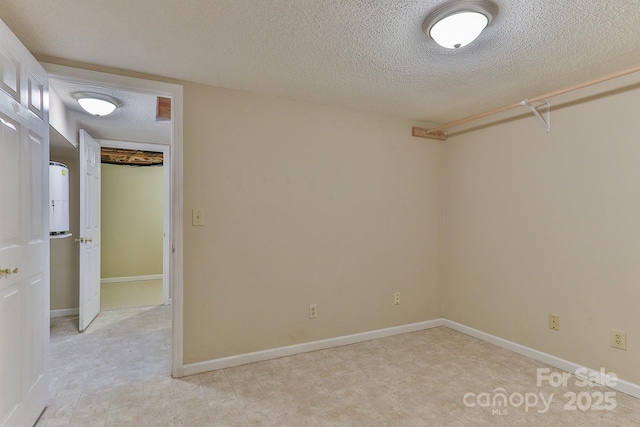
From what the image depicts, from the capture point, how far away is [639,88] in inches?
86.8

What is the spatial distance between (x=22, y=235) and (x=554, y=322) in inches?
140

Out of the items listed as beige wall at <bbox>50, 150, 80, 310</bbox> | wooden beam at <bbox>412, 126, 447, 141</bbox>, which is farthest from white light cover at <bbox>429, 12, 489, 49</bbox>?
beige wall at <bbox>50, 150, 80, 310</bbox>

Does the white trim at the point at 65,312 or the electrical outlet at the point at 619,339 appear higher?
the electrical outlet at the point at 619,339

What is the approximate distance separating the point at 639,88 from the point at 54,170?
4.86 meters

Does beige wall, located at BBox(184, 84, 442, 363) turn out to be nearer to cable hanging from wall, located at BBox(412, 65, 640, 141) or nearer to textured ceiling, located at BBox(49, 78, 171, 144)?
cable hanging from wall, located at BBox(412, 65, 640, 141)

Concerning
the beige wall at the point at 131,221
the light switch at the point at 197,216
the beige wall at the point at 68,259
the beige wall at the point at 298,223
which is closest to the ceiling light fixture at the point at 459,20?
the beige wall at the point at 298,223

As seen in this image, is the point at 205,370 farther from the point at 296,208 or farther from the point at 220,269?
the point at 296,208

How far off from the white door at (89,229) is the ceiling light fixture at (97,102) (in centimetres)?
69

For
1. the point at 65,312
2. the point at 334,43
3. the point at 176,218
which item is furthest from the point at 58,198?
the point at 334,43

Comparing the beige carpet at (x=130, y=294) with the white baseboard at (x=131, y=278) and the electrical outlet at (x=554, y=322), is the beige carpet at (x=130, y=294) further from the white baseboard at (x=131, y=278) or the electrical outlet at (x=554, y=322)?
→ the electrical outlet at (x=554, y=322)

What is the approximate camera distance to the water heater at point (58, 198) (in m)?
3.33

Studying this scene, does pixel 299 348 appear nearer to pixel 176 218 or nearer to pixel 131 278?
pixel 176 218

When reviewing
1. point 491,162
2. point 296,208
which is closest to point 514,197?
point 491,162

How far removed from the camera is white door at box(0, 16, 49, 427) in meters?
1.59
